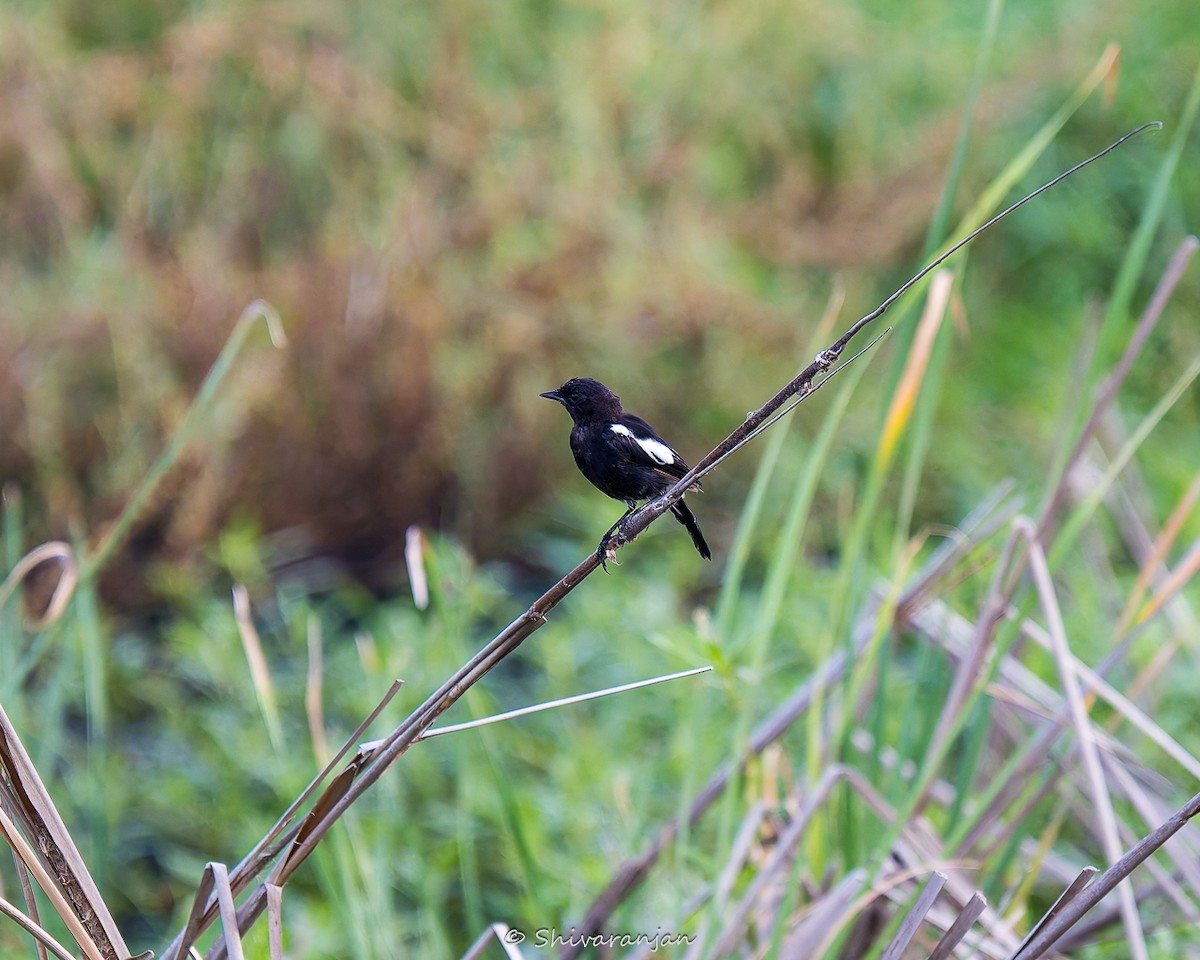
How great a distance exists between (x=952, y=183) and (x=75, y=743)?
116 inches

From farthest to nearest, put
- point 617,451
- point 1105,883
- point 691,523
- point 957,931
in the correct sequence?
point 691,523 → point 617,451 → point 957,931 → point 1105,883

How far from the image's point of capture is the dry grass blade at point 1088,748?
172 centimetres

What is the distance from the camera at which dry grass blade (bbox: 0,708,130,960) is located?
1.19 meters

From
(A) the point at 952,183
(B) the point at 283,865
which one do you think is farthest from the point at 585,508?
(B) the point at 283,865

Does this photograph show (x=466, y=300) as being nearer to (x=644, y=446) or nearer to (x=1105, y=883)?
Answer: (x=644, y=446)

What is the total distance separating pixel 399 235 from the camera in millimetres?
4555

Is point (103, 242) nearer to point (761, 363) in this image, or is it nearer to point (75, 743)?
point (75, 743)

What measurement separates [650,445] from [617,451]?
0.08 metres

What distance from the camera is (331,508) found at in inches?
170

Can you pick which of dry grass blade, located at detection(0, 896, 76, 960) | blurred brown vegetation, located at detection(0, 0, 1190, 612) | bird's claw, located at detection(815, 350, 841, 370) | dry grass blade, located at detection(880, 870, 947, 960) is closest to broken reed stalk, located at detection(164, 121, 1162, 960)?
bird's claw, located at detection(815, 350, 841, 370)

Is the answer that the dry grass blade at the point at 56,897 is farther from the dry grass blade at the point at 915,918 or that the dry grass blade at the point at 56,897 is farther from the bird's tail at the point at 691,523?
the bird's tail at the point at 691,523

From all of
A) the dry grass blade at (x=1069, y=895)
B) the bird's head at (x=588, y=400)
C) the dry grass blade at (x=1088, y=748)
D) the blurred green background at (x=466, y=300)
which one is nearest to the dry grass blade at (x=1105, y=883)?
the dry grass blade at (x=1069, y=895)

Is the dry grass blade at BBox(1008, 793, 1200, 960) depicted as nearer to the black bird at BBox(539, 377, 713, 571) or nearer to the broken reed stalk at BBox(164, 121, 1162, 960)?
the broken reed stalk at BBox(164, 121, 1162, 960)

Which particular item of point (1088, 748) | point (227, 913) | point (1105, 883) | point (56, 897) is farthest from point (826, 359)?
point (1088, 748)
